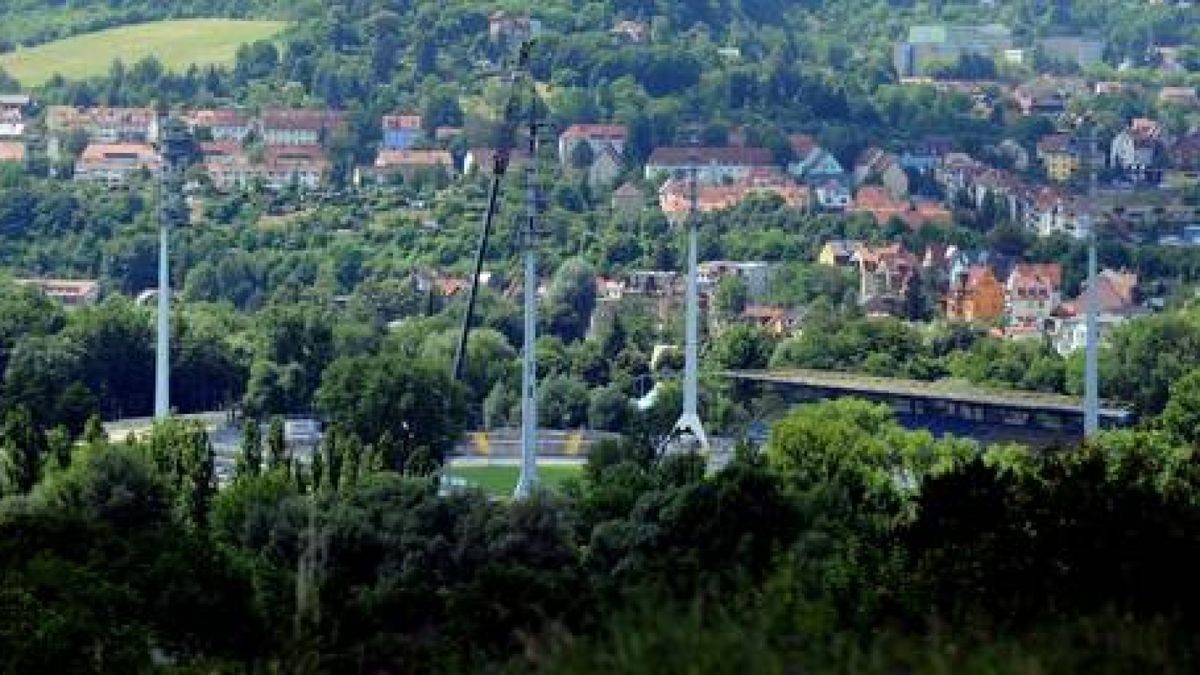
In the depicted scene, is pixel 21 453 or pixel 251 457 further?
pixel 251 457

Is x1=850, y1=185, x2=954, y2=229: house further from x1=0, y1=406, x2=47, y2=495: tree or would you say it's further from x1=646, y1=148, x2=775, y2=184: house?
x1=0, y1=406, x2=47, y2=495: tree

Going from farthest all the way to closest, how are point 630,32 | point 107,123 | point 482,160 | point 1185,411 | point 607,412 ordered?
1. point 630,32
2. point 107,123
3. point 482,160
4. point 607,412
5. point 1185,411

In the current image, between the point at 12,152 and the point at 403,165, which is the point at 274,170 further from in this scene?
the point at 12,152

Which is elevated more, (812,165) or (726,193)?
(812,165)

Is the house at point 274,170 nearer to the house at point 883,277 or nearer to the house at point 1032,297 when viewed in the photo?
the house at point 883,277

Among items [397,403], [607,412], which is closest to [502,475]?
[397,403]

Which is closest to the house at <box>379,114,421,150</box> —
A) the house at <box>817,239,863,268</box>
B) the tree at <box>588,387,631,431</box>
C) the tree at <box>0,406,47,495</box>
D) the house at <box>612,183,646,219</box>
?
the house at <box>612,183,646,219</box>

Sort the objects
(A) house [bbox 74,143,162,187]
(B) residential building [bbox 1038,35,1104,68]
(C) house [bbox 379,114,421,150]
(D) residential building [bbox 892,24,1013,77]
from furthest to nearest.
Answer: (B) residential building [bbox 1038,35,1104,68] < (D) residential building [bbox 892,24,1013,77] < (C) house [bbox 379,114,421,150] < (A) house [bbox 74,143,162,187]
